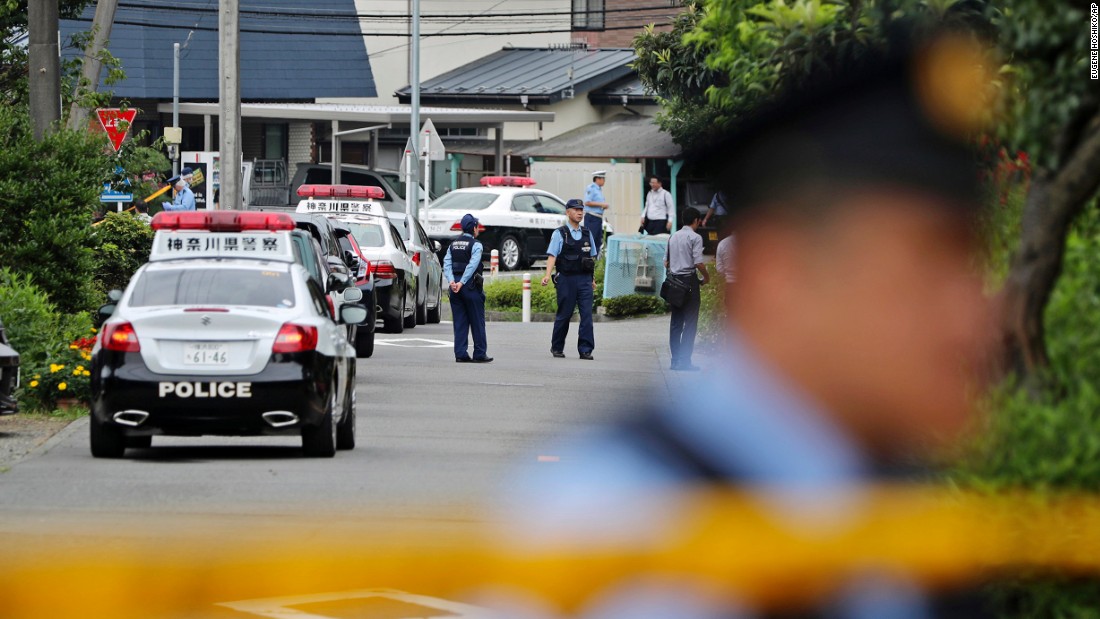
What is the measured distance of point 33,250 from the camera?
17281mm

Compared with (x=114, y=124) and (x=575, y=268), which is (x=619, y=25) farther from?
(x=575, y=268)

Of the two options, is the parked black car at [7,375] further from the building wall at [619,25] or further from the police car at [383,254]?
the building wall at [619,25]

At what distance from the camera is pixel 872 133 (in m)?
4.20

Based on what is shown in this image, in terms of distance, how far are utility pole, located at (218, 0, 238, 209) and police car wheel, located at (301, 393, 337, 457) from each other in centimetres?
1767

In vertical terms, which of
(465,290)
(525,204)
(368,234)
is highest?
(525,204)

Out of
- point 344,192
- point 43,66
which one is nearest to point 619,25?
point 344,192

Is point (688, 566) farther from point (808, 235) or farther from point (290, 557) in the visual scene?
point (290, 557)

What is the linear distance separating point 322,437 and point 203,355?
1.08 m

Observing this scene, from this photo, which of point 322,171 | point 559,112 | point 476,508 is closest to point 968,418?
point 476,508

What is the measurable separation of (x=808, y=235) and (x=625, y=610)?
157 cm

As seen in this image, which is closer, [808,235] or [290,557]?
[808,235]

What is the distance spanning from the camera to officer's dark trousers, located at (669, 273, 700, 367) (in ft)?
66.7

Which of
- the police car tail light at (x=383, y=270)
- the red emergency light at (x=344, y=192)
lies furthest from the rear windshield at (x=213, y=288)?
the red emergency light at (x=344, y=192)

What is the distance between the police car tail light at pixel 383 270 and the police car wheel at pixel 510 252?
585 inches
